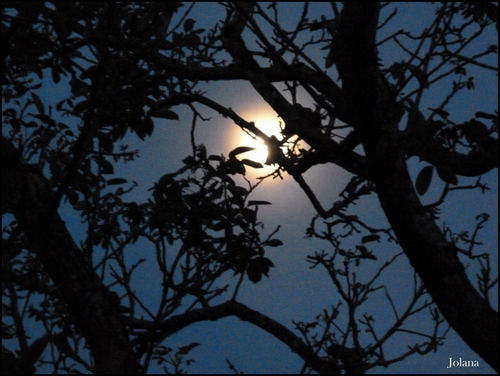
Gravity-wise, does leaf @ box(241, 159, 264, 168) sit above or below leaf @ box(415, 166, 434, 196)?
above

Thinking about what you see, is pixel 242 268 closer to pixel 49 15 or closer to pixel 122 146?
pixel 49 15

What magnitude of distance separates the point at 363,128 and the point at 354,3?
0.77m

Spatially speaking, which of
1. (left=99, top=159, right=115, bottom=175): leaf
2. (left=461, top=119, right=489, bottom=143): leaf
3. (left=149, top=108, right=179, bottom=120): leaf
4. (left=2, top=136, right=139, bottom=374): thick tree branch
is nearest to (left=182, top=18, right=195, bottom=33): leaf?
(left=149, top=108, right=179, bottom=120): leaf

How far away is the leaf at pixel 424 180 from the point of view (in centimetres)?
388

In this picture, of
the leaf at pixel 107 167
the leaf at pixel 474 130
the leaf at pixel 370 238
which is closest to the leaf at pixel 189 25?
the leaf at pixel 107 167

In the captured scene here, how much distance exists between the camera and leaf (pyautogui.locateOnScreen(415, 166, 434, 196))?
3877 millimetres

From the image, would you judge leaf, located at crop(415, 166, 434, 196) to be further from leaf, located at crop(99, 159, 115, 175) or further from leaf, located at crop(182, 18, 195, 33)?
leaf, located at crop(182, 18, 195, 33)

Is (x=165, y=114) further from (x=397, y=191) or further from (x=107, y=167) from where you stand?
(x=397, y=191)

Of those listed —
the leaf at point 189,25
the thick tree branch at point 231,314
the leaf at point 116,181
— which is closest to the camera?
the thick tree branch at point 231,314

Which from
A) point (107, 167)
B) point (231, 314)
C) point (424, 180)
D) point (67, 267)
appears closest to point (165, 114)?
point (107, 167)

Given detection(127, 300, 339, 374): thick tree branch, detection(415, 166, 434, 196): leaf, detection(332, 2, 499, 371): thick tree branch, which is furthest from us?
detection(127, 300, 339, 374): thick tree branch

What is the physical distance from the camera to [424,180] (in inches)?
154

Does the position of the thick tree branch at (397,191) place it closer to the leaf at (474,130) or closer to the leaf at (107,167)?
the leaf at (474,130)

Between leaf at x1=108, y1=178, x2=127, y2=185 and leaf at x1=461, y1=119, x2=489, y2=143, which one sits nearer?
leaf at x1=461, y1=119, x2=489, y2=143
